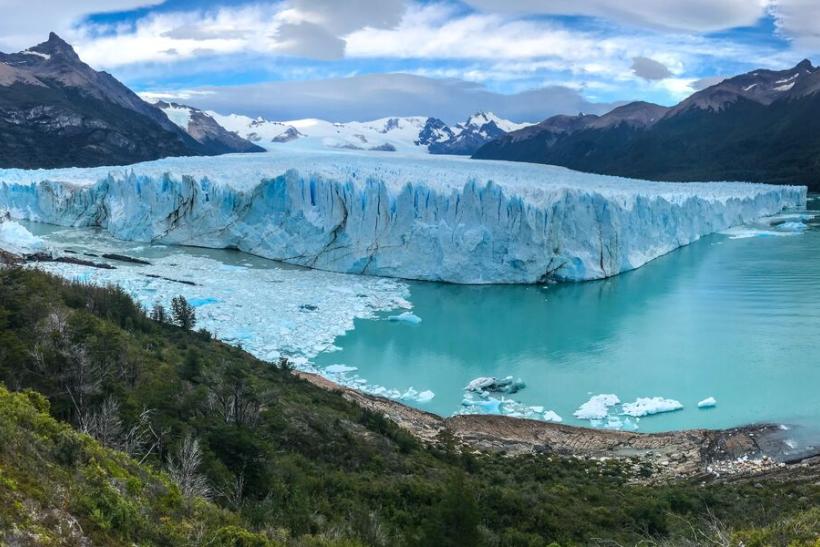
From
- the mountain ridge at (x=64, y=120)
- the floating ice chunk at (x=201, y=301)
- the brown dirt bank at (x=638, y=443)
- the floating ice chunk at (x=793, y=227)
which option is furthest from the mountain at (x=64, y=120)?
the floating ice chunk at (x=793, y=227)

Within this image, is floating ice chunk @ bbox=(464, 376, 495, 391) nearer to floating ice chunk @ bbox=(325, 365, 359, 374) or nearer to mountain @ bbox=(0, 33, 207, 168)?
floating ice chunk @ bbox=(325, 365, 359, 374)

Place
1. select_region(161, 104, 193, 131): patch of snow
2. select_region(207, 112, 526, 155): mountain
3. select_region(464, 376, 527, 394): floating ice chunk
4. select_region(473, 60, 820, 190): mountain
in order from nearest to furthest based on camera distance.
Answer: select_region(464, 376, 527, 394): floating ice chunk < select_region(473, 60, 820, 190): mountain < select_region(161, 104, 193, 131): patch of snow < select_region(207, 112, 526, 155): mountain

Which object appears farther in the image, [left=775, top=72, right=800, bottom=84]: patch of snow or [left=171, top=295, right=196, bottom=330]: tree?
[left=775, top=72, right=800, bottom=84]: patch of snow

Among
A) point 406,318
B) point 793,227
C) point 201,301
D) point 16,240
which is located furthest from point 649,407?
point 793,227

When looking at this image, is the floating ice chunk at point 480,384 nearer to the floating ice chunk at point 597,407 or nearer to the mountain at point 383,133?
the floating ice chunk at point 597,407

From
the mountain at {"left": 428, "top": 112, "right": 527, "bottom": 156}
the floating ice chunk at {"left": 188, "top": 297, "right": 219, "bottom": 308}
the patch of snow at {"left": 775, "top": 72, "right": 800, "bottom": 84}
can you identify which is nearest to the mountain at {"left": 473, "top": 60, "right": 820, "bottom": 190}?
the patch of snow at {"left": 775, "top": 72, "right": 800, "bottom": 84}

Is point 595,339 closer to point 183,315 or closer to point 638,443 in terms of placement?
point 638,443

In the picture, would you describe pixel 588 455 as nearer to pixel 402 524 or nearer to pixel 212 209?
pixel 402 524
